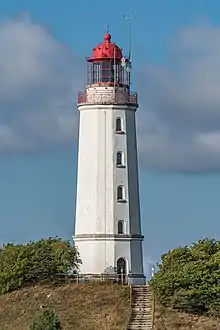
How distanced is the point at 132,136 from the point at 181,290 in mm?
11141

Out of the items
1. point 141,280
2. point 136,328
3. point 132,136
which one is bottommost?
point 136,328

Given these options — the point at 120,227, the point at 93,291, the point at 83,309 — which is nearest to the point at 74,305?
the point at 83,309

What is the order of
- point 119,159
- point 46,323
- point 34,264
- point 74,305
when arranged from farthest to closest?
1. point 119,159
2. point 34,264
3. point 74,305
4. point 46,323

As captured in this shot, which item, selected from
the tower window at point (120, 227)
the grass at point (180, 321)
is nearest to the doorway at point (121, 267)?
the tower window at point (120, 227)

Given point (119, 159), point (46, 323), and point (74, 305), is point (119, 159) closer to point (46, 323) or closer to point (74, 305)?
point (74, 305)

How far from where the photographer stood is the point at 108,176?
6894 centimetres

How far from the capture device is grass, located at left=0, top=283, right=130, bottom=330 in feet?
201

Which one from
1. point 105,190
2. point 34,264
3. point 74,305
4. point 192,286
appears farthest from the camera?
point 105,190

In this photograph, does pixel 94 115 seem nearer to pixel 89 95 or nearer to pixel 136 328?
pixel 89 95

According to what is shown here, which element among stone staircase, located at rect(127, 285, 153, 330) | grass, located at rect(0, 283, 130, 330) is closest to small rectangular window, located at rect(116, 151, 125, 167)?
grass, located at rect(0, 283, 130, 330)

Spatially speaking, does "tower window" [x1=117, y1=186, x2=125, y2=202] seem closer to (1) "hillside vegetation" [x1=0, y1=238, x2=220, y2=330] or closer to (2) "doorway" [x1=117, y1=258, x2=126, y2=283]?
(2) "doorway" [x1=117, y1=258, x2=126, y2=283]

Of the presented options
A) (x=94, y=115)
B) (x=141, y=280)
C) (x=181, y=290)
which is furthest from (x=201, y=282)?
(x=94, y=115)

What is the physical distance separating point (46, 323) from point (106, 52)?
19.2 metres

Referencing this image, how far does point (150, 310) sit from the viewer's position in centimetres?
6231
